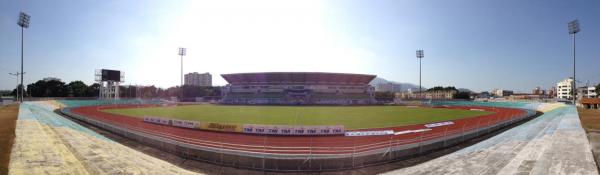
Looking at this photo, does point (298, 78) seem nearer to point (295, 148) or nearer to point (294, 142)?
point (294, 142)

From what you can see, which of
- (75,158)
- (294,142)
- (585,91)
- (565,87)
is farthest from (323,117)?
(565,87)

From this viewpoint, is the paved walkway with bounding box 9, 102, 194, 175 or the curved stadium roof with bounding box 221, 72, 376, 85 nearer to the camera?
the paved walkway with bounding box 9, 102, 194, 175

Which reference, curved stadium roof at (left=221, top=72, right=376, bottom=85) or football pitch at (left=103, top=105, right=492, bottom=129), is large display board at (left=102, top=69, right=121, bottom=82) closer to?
curved stadium roof at (left=221, top=72, right=376, bottom=85)

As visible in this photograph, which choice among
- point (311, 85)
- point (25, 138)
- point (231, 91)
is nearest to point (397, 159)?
point (25, 138)

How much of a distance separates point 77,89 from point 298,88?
2700 inches

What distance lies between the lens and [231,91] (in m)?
92.8

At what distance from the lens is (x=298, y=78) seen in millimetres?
84375

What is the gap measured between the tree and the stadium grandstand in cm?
4404

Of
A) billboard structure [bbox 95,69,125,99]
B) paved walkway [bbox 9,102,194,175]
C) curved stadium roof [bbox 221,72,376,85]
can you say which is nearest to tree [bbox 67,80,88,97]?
billboard structure [bbox 95,69,125,99]

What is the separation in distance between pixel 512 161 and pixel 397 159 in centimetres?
488

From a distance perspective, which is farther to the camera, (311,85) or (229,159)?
(311,85)

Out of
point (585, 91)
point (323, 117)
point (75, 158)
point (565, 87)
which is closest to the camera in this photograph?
point (75, 158)

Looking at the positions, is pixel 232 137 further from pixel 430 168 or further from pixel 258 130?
pixel 430 168

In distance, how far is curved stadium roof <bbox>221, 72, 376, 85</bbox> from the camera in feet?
274
